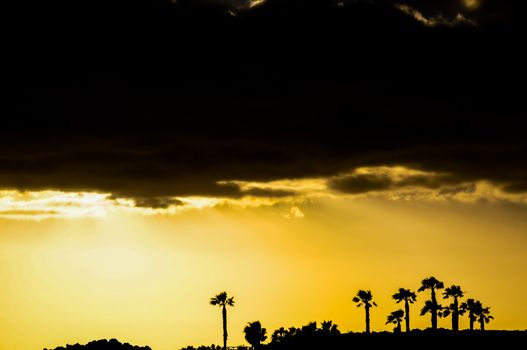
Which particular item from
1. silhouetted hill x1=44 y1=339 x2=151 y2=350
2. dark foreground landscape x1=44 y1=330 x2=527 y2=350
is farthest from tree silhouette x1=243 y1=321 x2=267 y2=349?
silhouetted hill x1=44 y1=339 x2=151 y2=350

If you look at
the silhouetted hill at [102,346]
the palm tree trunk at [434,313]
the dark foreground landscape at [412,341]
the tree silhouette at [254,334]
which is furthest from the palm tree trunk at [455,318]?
the silhouetted hill at [102,346]

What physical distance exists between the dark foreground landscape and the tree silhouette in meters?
2.36

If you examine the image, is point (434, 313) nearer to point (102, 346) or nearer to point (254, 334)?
point (254, 334)

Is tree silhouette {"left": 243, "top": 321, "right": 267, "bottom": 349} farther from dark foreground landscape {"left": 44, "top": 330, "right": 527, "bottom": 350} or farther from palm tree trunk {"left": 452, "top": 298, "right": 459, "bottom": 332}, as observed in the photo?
palm tree trunk {"left": 452, "top": 298, "right": 459, "bottom": 332}

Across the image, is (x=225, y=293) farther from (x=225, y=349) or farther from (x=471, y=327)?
(x=471, y=327)

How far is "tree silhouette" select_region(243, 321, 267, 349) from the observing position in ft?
559

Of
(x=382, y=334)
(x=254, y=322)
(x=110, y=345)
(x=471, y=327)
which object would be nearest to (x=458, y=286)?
(x=471, y=327)

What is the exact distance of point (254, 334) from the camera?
561ft

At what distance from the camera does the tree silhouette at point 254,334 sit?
170 m

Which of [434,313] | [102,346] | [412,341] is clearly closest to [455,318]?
[434,313]

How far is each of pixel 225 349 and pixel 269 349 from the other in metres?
27.8

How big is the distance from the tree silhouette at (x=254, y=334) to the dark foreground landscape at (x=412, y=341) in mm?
2361

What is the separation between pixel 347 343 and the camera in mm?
147125

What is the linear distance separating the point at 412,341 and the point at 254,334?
95.4ft
